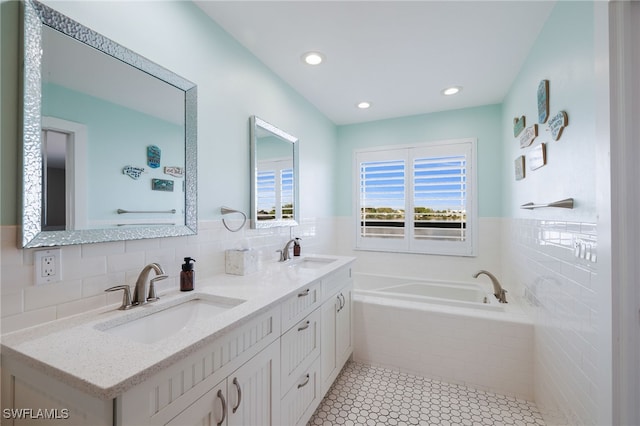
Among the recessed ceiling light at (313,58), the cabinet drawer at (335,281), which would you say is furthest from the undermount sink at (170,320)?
the recessed ceiling light at (313,58)

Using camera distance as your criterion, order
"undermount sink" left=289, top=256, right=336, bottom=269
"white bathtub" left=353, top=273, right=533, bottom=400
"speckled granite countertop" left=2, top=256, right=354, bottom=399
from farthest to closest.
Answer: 1. "undermount sink" left=289, top=256, right=336, bottom=269
2. "white bathtub" left=353, top=273, right=533, bottom=400
3. "speckled granite countertop" left=2, top=256, right=354, bottom=399

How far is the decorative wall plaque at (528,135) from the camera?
1889 mm

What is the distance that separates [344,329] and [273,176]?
1366 mm

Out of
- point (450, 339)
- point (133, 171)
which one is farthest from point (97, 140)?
point (450, 339)

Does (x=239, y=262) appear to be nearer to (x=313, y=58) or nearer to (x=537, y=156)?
(x=313, y=58)

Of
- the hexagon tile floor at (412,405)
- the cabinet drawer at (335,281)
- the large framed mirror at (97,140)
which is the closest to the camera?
the large framed mirror at (97,140)

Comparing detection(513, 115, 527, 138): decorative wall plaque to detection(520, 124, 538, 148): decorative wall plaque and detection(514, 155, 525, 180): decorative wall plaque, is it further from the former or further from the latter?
detection(514, 155, 525, 180): decorative wall plaque

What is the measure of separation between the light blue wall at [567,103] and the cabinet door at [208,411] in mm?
1674

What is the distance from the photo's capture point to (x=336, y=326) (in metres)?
2.01

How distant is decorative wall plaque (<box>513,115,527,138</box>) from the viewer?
2170mm

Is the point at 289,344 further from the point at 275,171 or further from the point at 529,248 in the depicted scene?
the point at 529,248

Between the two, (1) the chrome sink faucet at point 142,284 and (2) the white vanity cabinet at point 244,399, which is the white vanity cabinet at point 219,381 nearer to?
(2) the white vanity cabinet at point 244,399

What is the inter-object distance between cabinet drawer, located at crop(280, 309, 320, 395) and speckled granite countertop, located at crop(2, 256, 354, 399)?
278 millimetres

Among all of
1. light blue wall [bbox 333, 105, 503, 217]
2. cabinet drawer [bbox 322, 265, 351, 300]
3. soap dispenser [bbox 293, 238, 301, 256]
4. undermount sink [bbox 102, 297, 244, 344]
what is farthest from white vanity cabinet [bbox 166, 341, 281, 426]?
light blue wall [bbox 333, 105, 503, 217]
